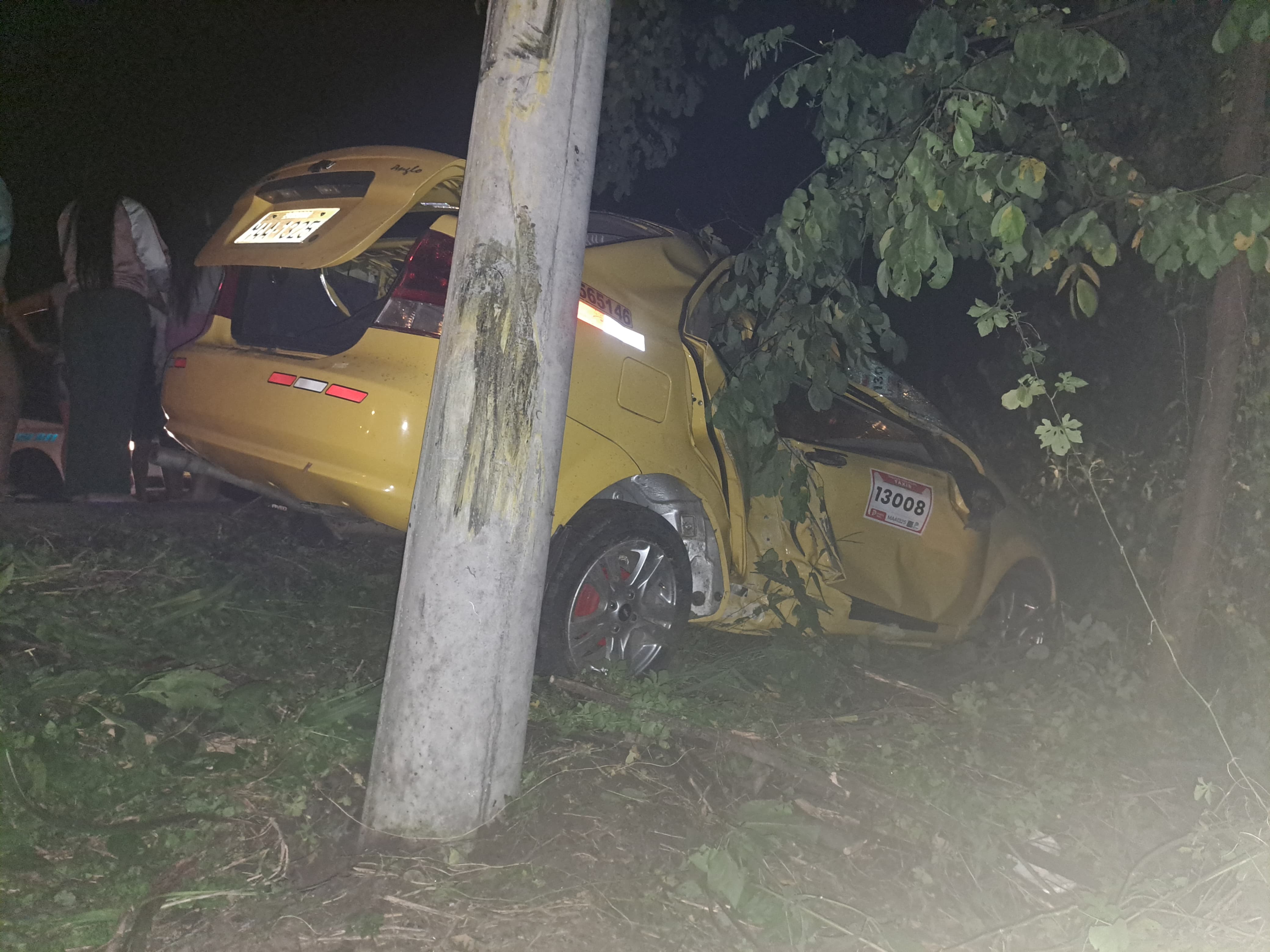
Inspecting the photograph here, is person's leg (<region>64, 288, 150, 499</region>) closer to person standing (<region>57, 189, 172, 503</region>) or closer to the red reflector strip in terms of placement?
person standing (<region>57, 189, 172, 503</region>)

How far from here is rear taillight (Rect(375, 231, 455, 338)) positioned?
130 inches

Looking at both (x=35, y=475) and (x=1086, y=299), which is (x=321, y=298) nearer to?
(x=35, y=475)

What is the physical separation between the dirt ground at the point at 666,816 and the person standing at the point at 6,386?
3.56 feet

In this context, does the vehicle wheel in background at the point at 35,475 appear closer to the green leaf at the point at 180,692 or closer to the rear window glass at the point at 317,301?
the rear window glass at the point at 317,301

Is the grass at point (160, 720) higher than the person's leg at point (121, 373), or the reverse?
the person's leg at point (121, 373)

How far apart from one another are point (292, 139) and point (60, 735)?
8.43 metres

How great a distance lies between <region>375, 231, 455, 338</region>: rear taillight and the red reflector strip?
26cm

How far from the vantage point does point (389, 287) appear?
3.44 metres

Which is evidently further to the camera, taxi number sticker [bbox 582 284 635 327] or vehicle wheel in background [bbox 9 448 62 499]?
vehicle wheel in background [bbox 9 448 62 499]

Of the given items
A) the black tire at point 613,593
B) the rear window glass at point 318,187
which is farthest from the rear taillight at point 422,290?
the black tire at point 613,593

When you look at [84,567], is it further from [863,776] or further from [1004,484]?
[1004,484]

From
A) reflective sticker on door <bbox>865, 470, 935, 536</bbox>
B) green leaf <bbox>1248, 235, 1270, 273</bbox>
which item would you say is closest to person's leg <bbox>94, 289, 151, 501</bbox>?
reflective sticker on door <bbox>865, 470, 935, 536</bbox>

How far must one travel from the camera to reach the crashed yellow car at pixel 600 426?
10.7 ft

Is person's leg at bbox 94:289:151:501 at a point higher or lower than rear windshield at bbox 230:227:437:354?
lower
